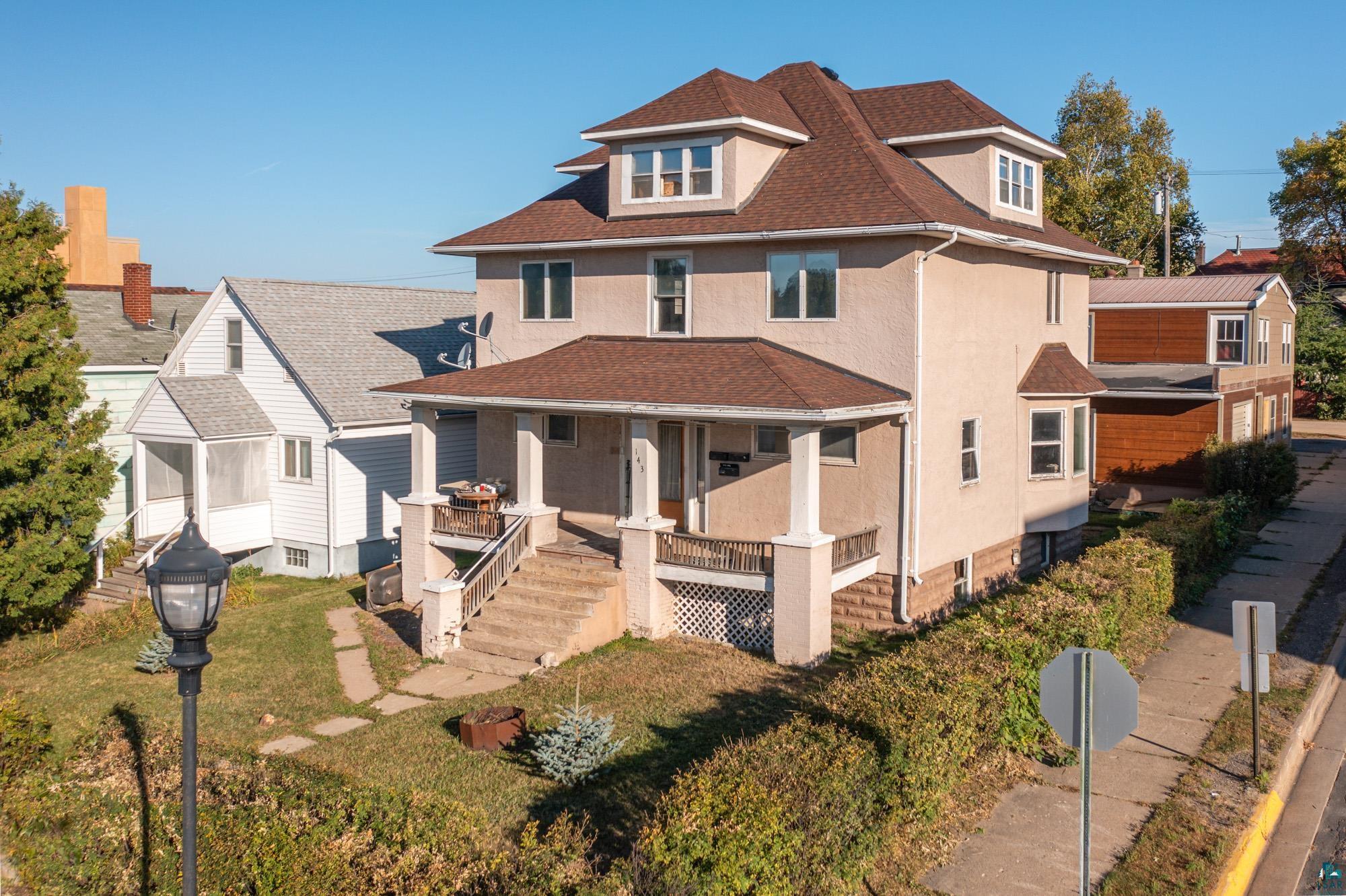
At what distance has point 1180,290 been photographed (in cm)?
3350

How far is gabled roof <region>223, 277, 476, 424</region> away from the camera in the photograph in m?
24.3

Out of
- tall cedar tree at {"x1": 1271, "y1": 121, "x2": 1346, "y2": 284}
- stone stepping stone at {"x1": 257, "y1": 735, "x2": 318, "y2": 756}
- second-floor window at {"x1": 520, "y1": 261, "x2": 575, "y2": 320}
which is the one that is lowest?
stone stepping stone at {"x1": 257, "y1": 735, "x2": 318, "y2": 756}

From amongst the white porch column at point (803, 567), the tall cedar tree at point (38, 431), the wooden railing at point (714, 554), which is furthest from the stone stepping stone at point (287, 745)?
the tall cedar tree at point (38, 431)

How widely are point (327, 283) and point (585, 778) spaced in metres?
19.3

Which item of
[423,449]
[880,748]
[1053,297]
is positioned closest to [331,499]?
[423,449]

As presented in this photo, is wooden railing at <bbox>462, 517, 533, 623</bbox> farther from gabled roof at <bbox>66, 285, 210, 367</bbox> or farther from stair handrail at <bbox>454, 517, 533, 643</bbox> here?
gabled roof at <bbox>66, 285, 210, 367</bbox>

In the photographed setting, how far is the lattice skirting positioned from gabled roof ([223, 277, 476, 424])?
9.40 m

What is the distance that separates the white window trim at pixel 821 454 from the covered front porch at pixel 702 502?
0.07 ft

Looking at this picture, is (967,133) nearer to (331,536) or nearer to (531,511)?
(531,511)

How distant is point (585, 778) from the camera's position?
12.0 meters

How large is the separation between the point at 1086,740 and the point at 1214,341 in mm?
28454

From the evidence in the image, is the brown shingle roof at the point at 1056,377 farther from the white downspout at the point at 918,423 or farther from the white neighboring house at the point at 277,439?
the white neighboring house at the point at 277,439

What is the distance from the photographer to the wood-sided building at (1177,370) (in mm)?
29766

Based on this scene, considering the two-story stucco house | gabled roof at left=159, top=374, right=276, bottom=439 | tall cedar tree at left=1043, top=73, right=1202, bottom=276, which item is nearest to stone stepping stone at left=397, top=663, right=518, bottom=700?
the two-story stucco house
